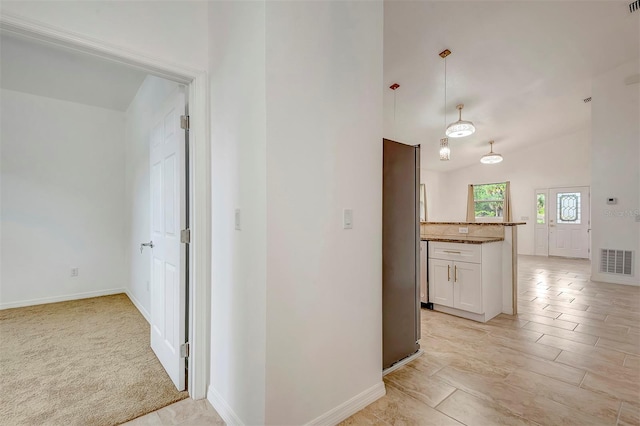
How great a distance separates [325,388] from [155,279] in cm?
175

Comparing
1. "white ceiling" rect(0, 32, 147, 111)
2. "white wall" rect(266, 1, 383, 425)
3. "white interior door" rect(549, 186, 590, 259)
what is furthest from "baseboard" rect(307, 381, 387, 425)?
"white interior door" rect(549, 186, 590, 259)

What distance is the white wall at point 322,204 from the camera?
1410 mm

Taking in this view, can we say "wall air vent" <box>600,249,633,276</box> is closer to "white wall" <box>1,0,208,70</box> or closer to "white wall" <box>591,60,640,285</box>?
"white wall" <box>591,60,640,285</box>

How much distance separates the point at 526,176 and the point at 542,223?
148 centimetres

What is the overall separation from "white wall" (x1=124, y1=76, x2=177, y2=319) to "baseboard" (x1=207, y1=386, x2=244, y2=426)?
2029mm

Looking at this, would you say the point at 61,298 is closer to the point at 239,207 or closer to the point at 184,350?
the point at 184,350

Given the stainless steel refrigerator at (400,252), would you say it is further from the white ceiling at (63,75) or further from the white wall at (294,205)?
the white ceiling at (63,75)

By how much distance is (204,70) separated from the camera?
1929 millimetres

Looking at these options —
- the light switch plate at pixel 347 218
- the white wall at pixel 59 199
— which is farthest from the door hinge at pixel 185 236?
the white wall at pixel 59 199

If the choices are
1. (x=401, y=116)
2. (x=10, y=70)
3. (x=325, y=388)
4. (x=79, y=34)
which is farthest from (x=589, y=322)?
(x=10, y=70)

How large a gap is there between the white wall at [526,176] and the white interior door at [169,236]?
8.81m

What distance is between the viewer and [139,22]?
1689 millimetres

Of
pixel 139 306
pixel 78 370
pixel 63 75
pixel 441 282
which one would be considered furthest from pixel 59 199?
pixel 441 282

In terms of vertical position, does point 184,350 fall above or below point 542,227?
below
